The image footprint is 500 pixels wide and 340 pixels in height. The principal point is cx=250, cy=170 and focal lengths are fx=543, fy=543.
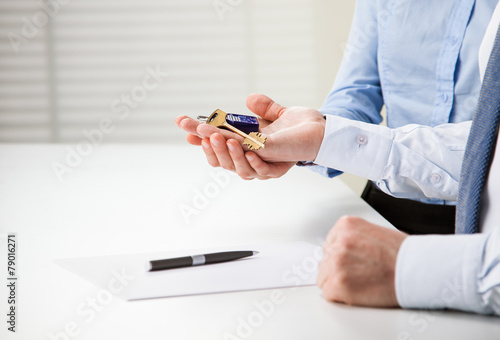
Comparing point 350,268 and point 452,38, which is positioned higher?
point 452,38

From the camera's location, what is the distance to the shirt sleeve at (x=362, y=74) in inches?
48.8

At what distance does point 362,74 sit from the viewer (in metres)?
1.27

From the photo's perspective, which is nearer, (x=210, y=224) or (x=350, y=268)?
(x=350, y=268)

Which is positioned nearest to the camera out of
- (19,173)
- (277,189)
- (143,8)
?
(277,189)

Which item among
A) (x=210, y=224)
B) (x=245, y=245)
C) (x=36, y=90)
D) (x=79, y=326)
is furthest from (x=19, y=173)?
(x=36, y=90)

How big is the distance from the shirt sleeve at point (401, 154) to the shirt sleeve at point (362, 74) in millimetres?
334

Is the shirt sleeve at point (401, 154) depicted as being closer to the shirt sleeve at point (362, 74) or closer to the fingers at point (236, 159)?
the fingers at point (236, 159)

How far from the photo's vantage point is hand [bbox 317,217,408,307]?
0.52 meters

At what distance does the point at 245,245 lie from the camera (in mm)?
739

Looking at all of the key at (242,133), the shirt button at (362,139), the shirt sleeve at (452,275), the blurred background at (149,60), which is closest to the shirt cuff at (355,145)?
the shirt button at (362,139)

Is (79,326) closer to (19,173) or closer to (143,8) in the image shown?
(19,173)

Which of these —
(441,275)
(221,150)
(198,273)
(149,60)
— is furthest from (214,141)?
(149,60)

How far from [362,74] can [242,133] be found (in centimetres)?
52

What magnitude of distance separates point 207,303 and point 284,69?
244cm
